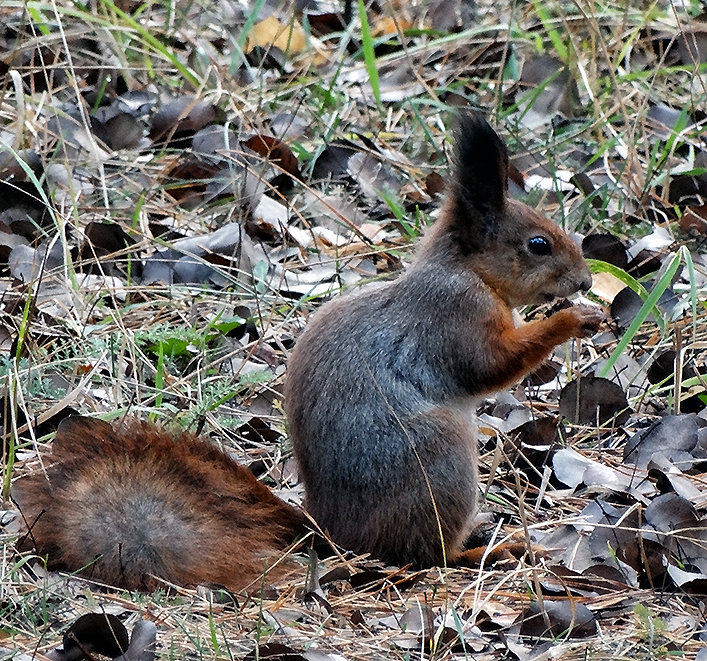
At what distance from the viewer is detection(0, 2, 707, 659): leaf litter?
272cm

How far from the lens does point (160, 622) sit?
102 inches

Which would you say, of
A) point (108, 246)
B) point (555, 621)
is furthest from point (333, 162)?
point (555, 621)

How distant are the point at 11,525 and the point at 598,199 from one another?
9.66 feet

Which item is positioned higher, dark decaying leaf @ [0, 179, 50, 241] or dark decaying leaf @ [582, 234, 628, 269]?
dark decaying leaf @ [0, 179, 50, 241]

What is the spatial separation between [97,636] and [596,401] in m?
1.86

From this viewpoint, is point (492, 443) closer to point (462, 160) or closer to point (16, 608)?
point (462, 160)

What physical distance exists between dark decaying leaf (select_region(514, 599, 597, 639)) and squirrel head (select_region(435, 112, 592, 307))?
1.04m

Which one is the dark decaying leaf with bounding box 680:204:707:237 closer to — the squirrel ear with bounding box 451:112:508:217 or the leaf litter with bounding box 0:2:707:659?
the leaf litter with bounding box 0:2:707:659

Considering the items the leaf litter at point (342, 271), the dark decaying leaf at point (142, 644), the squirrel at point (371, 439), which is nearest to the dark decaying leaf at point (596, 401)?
the leaf litter at point (342, 271)

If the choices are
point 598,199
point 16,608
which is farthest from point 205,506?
point 598,199

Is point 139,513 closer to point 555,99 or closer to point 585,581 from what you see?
point 585,581

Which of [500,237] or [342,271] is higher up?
[500,237]

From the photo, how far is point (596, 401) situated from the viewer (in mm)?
3764

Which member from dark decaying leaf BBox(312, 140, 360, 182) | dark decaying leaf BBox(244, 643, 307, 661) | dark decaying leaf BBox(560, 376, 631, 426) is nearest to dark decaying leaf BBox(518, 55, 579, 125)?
dark decaying leaf BBox(312, 140, 360, 182)
